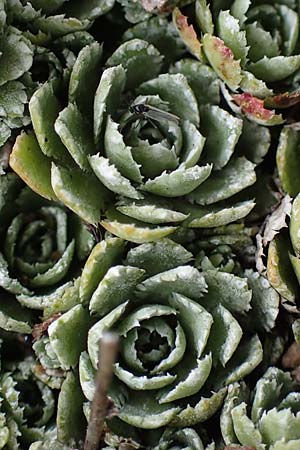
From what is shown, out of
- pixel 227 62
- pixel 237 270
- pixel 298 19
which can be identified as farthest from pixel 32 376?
pixel 298 19

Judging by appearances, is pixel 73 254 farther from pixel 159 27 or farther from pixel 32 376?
pixel 159 27

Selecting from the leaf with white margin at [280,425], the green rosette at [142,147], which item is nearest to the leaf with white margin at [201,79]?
the green rosette at [142,147]

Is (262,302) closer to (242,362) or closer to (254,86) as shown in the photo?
(242,362)

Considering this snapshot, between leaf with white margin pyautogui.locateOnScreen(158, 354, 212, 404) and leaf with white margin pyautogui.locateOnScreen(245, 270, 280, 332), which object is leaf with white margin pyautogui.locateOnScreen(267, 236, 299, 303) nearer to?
leaf with white margin pyautogui.locateOnScreen(245, 270, 280, 332)

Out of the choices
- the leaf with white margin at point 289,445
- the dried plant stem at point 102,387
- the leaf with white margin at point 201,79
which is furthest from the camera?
the leaf with white margin at point 201,79

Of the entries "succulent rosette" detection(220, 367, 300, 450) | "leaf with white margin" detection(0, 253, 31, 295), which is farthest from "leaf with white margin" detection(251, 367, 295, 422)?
"leaf with white margin" detection(0, 253, 31, 295)

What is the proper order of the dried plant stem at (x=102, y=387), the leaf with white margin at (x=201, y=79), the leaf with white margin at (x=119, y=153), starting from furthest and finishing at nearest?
the leaf with white margin at (x=201, y=79), the leaf with white margin at (x=119, y=153), the dried plant stem at (x=102, y=387)

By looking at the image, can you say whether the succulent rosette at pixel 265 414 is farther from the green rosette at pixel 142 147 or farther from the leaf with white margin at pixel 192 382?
the green rosette at pixel 142 147
